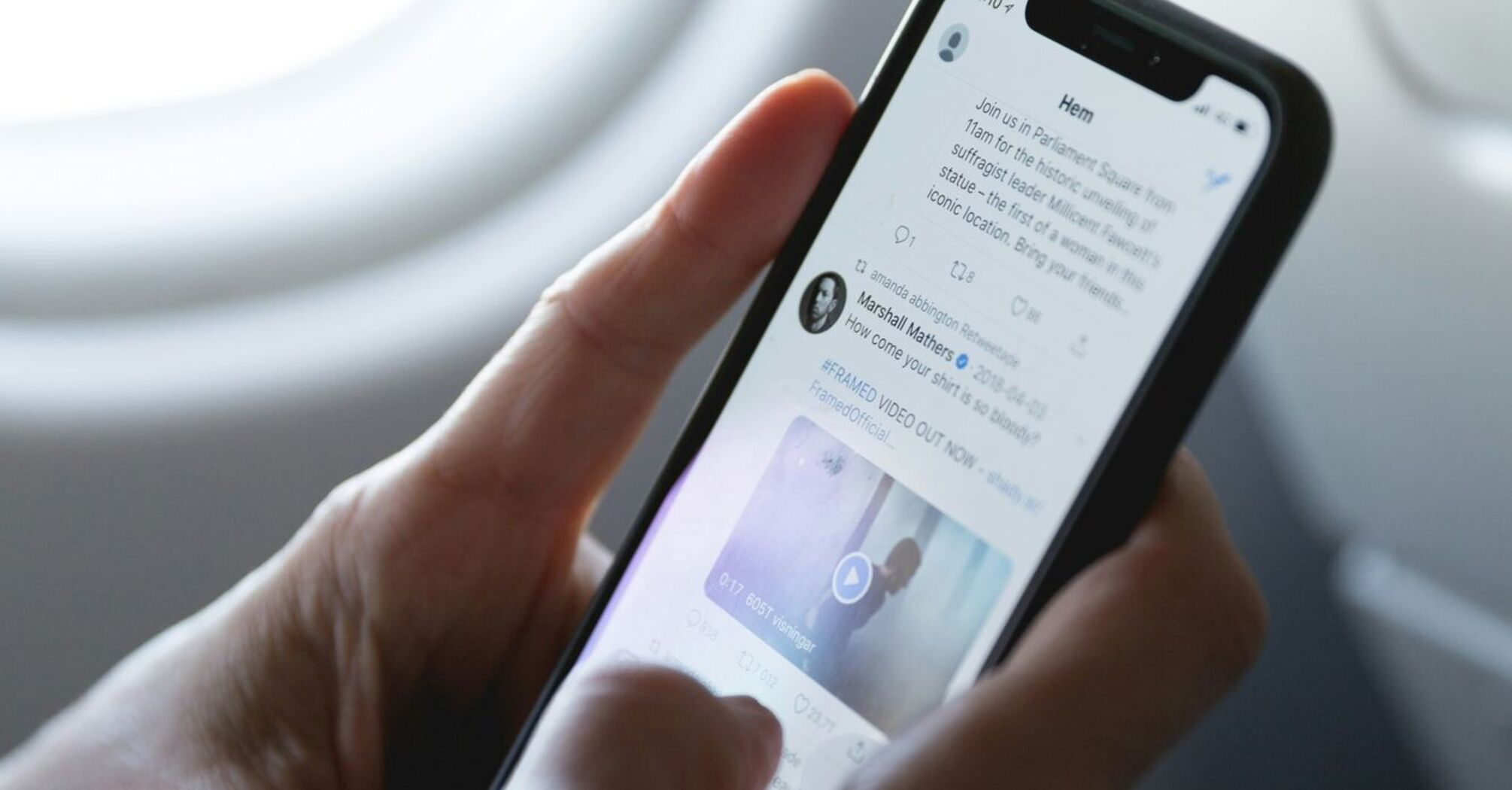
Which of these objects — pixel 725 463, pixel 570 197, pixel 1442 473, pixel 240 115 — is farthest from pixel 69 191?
pixel 1442 473

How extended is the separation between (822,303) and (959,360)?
0.20ft

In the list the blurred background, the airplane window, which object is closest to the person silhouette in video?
the blurred background

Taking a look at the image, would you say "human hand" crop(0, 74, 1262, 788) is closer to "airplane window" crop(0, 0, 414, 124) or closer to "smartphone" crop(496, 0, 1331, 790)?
"smartphone" crop(496, 0, 1331, 790)

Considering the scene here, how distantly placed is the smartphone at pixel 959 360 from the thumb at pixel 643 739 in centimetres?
7

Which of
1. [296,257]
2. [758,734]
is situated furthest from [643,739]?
[296,257]

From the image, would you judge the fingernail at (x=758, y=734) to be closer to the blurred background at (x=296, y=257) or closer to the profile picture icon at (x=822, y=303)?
the profile picture icon at (x=822, y=303)

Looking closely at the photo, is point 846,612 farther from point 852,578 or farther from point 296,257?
point 296,257

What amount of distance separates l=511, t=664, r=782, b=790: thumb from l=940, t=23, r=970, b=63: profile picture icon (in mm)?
226

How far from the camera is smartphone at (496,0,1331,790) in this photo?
411mm

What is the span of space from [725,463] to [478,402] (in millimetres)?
107

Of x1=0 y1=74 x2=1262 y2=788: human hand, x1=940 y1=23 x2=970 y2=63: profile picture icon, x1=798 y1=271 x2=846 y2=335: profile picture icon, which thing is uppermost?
x1=940 y1=23 x2=970 y2=63: profile picture icon

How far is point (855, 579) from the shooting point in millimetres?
461

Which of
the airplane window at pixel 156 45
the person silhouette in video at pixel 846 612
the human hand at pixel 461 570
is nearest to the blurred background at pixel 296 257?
the airplane window at pixel 156 45

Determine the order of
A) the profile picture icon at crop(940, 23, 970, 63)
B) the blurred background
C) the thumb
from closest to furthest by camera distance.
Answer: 1. the thumb
2. the profile picture icon at crop(940, 23, 970, 63)
3. the blurred background
